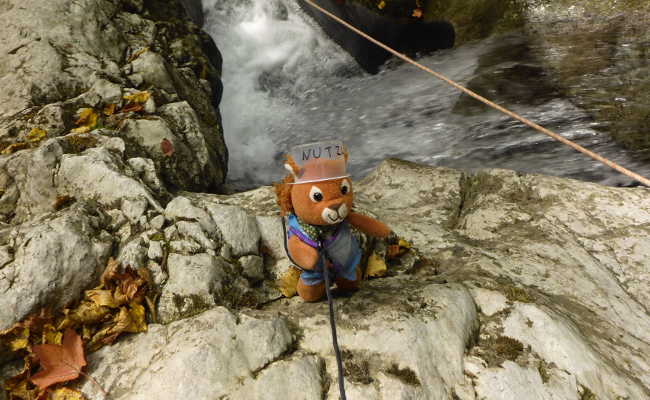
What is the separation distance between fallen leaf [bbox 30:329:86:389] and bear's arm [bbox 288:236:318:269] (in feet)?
4.04

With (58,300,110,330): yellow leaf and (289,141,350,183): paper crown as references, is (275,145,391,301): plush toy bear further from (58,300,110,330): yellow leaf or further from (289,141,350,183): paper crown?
(58,300,110,330): yellow leaf

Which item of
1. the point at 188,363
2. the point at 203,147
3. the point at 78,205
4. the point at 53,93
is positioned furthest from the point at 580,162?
the point at 53,93

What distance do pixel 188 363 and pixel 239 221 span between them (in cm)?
116

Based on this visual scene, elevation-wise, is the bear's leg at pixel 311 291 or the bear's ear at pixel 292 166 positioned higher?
the bear's ear at pixel 292 166

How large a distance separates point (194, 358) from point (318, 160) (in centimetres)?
122

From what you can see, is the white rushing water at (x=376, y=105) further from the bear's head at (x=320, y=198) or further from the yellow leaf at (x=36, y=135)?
the bear's head at (x=320, y=198)

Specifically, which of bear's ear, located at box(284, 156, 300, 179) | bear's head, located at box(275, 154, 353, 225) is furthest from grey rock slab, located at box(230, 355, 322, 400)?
bear's ear, located at box(284, 156, 300, 179)

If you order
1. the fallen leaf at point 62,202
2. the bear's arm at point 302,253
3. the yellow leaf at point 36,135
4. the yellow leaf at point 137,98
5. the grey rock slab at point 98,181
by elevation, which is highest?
the yellow leaf at point 137,98

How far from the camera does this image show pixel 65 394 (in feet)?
5.81

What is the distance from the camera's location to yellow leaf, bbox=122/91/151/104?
370 cm

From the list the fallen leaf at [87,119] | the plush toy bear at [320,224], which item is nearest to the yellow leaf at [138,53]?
the fallen leaf at [87,119]

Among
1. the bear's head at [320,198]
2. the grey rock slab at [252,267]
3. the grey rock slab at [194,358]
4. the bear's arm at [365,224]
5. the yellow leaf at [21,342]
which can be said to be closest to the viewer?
the grey rock slab at [194,358]

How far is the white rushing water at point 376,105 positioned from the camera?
5738mm

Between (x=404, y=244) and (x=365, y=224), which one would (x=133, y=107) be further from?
(x=404, y=244)
